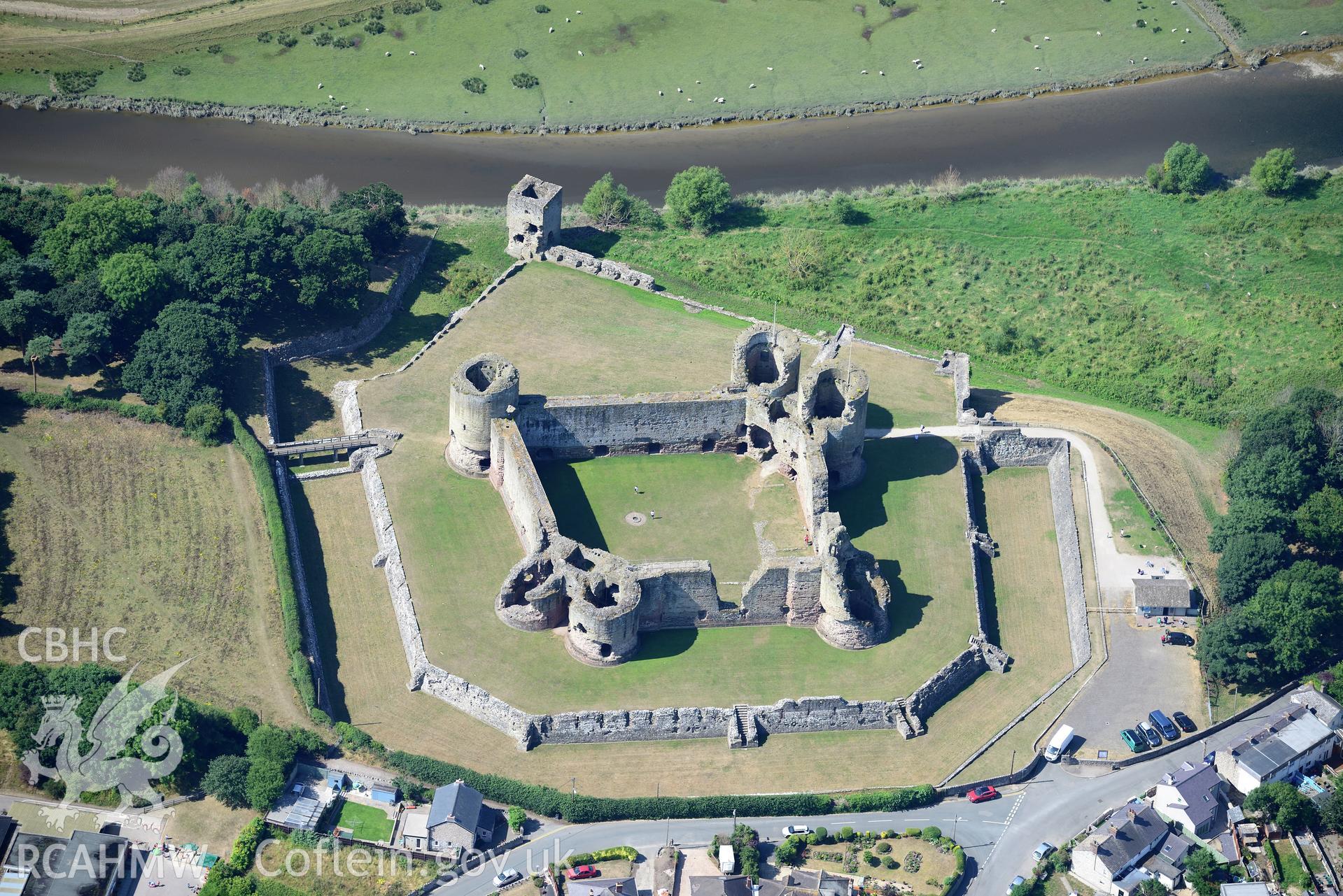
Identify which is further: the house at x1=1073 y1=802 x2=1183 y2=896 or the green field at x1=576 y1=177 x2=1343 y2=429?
the green field at x1=576 y1=177 x2=1343 y2=429

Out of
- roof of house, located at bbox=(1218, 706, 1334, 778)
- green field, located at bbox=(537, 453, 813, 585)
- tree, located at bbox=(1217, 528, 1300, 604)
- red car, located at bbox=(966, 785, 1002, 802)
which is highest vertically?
green field, located at bbox=(537, 453, 813, 585)

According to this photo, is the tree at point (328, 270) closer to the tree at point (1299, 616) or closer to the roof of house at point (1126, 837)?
the roof of house at point (1126, 837)

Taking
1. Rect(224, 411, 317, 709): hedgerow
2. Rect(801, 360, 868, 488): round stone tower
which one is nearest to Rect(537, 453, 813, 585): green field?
Rect(801, 360, 868, 488): round stone tower

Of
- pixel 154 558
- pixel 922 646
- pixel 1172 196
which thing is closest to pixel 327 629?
pixel 154 558

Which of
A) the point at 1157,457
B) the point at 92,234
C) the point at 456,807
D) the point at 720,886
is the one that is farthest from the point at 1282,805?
the point at 92,234

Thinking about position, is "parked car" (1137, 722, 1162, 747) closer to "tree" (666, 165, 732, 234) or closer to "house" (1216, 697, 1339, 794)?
"house" (1216, 697, 1339, 794)

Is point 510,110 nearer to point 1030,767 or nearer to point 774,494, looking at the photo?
point 774,494
